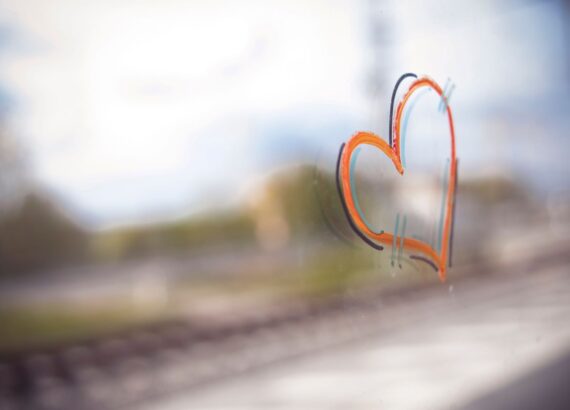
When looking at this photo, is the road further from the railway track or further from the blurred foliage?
the blurred foliage

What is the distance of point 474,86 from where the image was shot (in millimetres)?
1986

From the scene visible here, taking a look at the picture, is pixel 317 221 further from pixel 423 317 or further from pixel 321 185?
pixel 423 317

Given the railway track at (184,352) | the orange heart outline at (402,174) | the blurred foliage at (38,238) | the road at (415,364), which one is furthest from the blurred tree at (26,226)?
the orange heart outline at (402,174)

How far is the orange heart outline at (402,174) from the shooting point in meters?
1.34

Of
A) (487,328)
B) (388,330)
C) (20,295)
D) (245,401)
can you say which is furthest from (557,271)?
(20,295)

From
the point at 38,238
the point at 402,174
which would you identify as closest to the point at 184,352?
the point at 38,238

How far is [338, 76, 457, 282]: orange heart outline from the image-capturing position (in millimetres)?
1344

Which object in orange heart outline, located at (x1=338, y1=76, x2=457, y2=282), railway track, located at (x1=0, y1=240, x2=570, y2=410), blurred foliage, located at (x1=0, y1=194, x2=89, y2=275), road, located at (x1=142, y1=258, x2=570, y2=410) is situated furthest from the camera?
blurred foliage, located at (x1=0, y1=194, x2=89, y2=275)

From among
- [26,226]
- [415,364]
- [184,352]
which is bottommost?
[415,364]

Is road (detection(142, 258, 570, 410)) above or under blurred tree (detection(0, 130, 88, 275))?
under

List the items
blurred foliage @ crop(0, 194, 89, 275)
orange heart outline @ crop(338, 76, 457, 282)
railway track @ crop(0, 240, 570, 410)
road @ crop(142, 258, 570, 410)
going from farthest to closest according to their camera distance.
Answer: blurred foliage @ crop(0, 194, 89, 275)
railway track @ crop(0, 240, 570, 410)
road @ crop(142, 258, 570, 410)
orange heart outline @ crop(338, 76, 457, 282)

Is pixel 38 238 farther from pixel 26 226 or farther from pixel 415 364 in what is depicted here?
pixel 415 364

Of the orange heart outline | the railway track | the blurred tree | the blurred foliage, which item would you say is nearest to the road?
the railway track

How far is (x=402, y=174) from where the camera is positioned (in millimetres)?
1582
